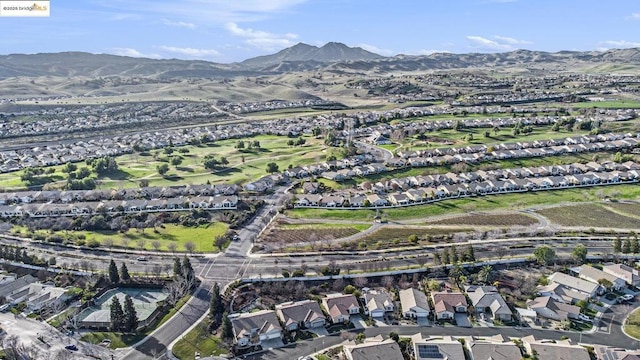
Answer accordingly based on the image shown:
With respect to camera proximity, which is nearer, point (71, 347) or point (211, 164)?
point (71, 347)

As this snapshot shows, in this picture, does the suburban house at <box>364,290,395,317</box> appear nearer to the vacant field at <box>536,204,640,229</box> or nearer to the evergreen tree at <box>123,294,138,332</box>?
the evergreen tree at <box>123,294,138,332</box>

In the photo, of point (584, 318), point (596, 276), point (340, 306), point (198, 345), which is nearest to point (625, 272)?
point (596, 276)

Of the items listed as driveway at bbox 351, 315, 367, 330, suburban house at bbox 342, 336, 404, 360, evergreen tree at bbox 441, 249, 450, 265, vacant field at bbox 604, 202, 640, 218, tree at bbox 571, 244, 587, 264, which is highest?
vacant field at bbox 604, 202, 640, 218

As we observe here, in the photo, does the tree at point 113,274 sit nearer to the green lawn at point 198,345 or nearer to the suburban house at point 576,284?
the green lawn at point 198,345

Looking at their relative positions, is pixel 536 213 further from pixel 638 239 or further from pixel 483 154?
pixel 483 154

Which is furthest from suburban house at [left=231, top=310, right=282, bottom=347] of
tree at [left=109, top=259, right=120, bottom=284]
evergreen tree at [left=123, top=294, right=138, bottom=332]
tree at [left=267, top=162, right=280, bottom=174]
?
tree at [left=267, top=162, right=280, bottom=174]

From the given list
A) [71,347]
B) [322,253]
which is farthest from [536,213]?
[71,347]
